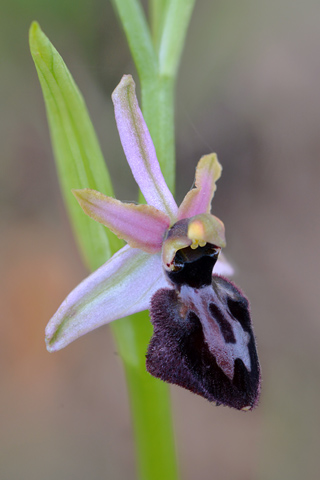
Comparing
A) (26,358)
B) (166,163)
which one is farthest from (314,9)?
(26,358)

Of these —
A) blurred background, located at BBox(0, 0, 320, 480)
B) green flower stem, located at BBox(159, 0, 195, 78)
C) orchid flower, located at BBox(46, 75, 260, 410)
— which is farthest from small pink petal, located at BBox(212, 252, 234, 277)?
blurred background, located at BBox(0, 0, 320, 480)

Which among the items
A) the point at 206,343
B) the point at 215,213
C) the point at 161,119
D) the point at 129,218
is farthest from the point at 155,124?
the point at 215,213

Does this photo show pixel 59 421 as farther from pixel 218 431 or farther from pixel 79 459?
pixel 218 431

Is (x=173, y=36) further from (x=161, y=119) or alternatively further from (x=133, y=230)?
(x=133, y=230)

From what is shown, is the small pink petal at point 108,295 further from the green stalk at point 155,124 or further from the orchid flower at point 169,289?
the green stalk at point 155,124

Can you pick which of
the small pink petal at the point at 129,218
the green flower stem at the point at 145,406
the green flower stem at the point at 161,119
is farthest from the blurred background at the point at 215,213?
the small pink petal at the point at 129,218
